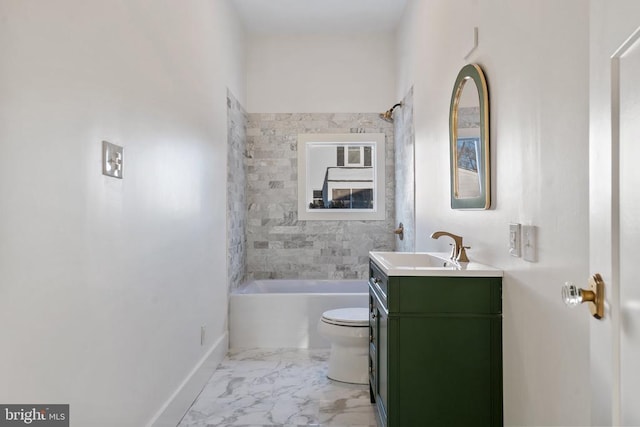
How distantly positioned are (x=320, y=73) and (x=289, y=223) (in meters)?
1.48

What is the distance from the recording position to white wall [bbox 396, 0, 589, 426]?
50.6 inches

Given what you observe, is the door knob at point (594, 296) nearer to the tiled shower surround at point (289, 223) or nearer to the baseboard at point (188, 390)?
the baseboard at point (188, 390)

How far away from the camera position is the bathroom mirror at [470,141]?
2.06 meters

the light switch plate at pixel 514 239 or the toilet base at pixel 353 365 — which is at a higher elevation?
the light switch plate at pixel 514 239

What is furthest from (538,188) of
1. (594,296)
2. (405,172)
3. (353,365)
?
(405,172)

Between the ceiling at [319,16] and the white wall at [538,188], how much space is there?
1891 mm

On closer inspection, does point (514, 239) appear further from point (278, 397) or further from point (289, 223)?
point (289, 223)

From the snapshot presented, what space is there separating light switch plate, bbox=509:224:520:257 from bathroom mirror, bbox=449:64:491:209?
0.30m

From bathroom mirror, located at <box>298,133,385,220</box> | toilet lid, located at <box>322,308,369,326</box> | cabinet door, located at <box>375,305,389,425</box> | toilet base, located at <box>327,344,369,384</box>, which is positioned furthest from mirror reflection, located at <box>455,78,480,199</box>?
bathroom mirror, located at <box>298,133,385,220</box>

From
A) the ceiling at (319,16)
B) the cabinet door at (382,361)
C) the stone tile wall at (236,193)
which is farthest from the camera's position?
the ceiling at (319,16)

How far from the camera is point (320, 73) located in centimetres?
471

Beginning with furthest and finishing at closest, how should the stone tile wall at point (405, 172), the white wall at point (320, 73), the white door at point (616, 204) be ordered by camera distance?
the white wall at point (320, 73), the stone tile wall at point (405, 172), the white door at point (616, 204)

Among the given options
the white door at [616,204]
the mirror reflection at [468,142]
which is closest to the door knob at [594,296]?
the white door at [616,204]

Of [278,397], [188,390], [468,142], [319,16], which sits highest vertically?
[319,16]
